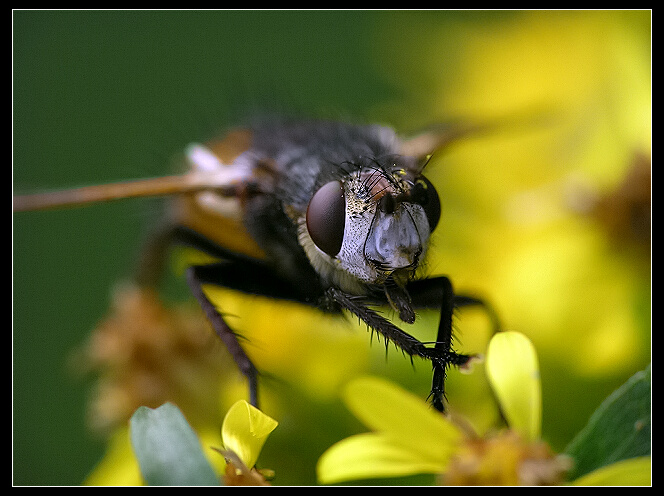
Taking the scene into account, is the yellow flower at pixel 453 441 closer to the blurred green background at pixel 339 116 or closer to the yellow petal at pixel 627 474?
the yellow petal at pixel 627 474

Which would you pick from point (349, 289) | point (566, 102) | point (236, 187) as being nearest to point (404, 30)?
A: point (566, 102)

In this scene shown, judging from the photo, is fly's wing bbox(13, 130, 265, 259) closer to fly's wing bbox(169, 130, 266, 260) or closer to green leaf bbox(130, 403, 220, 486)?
fly's wing bbox(169, 130, 266, 260)

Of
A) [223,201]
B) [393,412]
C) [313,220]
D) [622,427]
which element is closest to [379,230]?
[313,220]

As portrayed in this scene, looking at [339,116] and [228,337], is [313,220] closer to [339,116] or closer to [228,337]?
[228,337]

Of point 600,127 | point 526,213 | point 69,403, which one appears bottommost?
point 69,403

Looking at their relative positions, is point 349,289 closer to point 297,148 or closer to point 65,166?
point 297,148
